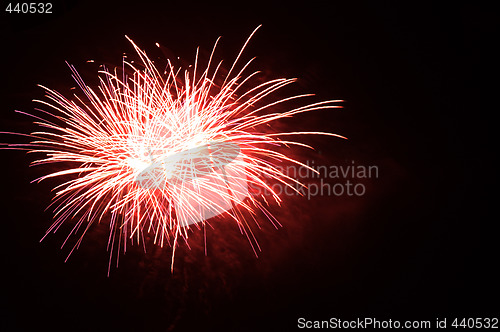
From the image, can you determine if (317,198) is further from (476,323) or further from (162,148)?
(476,323)

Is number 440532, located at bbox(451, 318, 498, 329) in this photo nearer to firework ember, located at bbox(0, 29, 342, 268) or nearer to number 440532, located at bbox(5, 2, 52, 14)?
firework ember, located at bbox(0, 29, 342, 268)

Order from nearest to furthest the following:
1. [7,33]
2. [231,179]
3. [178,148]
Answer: [178,148]
[231,179]
[7,33]

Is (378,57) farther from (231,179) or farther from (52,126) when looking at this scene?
(52,126)

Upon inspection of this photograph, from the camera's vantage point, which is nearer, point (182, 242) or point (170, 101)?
point (170, 101)

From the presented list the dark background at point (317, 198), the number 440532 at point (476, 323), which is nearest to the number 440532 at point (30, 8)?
the dark background at point (317, 198)

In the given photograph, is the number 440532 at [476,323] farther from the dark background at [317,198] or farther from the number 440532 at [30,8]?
the number 440532 at [30,8]

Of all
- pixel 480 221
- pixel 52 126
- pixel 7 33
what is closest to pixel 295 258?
pixel 480 221

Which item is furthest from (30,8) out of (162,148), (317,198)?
(317,198)

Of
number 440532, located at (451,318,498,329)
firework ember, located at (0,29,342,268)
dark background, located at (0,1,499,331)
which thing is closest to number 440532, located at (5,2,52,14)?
dark background, located at (0,1,499,331)
